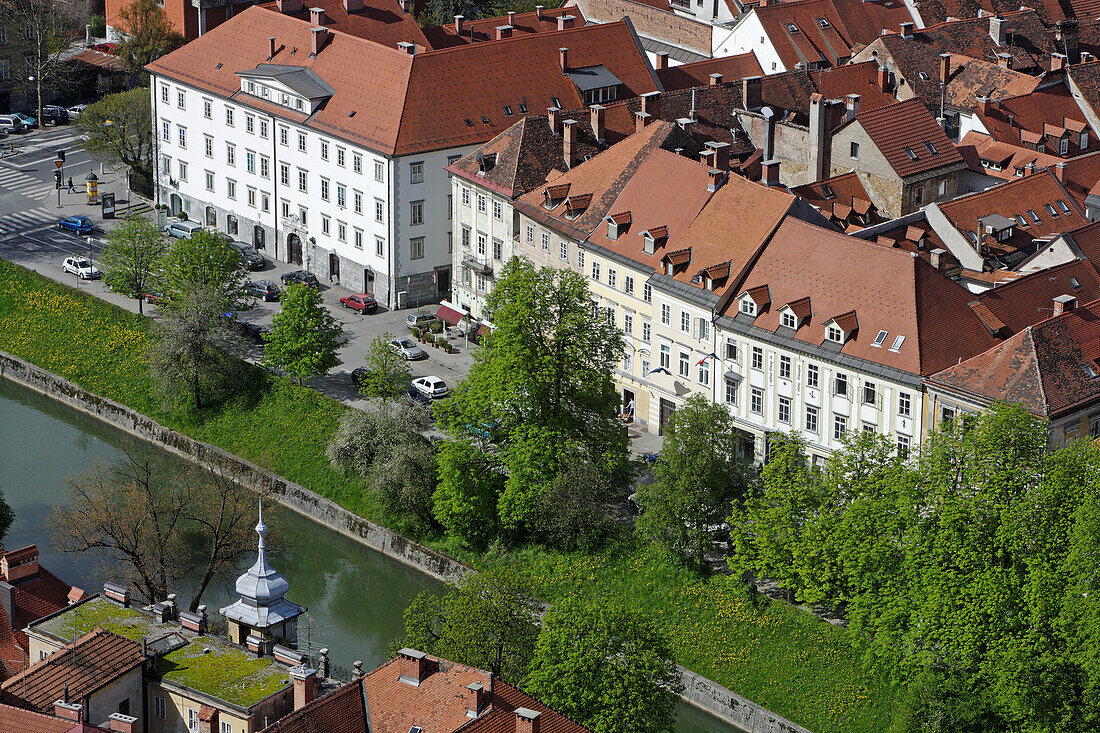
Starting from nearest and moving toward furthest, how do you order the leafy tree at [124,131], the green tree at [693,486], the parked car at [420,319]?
the green tree at [693,486], the parked car at [420,319], the leafy tree at [124,131]

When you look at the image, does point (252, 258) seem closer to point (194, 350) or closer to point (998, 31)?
point (194, 350)

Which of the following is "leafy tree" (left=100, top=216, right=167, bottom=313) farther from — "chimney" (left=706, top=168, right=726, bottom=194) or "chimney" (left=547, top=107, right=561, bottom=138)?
"chimney" (left=706, top=168, right=726, bottom=194)

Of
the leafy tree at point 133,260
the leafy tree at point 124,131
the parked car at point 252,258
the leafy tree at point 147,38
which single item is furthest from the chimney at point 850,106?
the leafy tree at point 147,38

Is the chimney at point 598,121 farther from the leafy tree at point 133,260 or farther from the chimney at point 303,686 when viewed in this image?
the chimney at point 303,686

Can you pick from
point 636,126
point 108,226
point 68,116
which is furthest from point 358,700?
point 68,116

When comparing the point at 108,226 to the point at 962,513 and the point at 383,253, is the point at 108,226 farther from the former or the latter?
the point at 962,513

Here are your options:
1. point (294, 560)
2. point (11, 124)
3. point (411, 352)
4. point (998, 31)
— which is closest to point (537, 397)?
point (294, 560)
